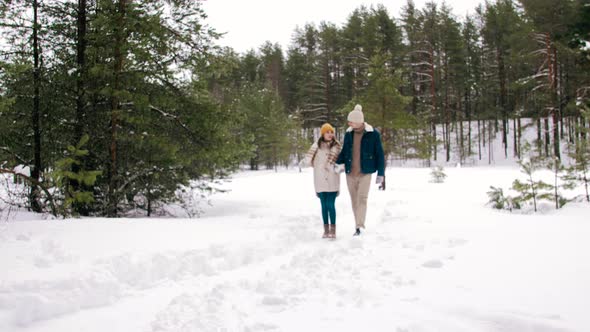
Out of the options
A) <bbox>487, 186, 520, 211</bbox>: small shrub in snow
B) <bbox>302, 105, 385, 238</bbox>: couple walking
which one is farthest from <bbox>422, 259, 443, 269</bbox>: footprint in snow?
<bbox>487, 186, 520, 211</bbox>: small shrub in snow

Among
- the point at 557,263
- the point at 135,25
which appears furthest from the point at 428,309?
the point at 135,25

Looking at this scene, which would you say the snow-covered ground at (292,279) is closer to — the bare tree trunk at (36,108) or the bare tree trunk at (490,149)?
the bare tree trunk at (36,108)

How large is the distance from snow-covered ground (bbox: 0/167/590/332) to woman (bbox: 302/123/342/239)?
54 cm

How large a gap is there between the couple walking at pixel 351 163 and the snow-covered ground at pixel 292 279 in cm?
63

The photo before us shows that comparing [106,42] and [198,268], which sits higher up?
[106,42]

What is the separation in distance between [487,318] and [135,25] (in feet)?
26.4

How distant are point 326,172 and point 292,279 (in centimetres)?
278

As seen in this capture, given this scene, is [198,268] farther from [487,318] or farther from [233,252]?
[487,318]

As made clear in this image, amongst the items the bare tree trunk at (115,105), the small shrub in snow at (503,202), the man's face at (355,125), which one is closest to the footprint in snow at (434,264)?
the man's face at (355,125)

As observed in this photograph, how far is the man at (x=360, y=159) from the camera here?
6176mm

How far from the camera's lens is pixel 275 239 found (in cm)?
579

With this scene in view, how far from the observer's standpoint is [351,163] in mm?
6352

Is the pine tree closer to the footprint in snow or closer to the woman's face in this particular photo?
the woman's face

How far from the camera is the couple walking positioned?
6152mm
